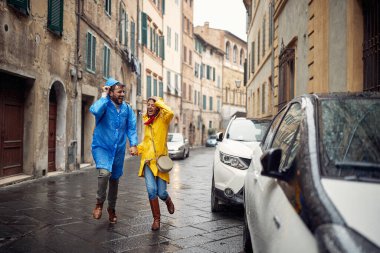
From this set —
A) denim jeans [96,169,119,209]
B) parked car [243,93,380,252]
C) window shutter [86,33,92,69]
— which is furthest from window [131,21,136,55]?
parked car [243,93,380,252]

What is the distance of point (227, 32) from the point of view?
5409 centimetres

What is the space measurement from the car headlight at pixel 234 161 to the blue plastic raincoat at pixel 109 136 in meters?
1.34

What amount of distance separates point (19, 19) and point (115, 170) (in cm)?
620

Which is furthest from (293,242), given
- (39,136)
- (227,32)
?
(227,32)

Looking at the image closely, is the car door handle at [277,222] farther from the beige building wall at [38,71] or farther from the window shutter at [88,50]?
the window shutter at [88,50]

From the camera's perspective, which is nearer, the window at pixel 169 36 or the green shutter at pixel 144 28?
the green shutter at pixel 144 28

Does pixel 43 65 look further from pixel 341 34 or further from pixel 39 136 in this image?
pixel 341 34

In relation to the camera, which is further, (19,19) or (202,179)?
(202,179)

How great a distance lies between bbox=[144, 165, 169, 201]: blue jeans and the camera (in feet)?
17.5

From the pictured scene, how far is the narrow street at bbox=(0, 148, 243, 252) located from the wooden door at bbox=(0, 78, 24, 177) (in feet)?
4.90

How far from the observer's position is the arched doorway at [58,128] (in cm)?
1338

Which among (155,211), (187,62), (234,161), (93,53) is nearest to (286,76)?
(234,161)

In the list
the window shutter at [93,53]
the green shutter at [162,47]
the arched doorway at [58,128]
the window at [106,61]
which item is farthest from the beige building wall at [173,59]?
the arched doorway at [58,128]

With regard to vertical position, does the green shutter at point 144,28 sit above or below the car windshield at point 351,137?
above
